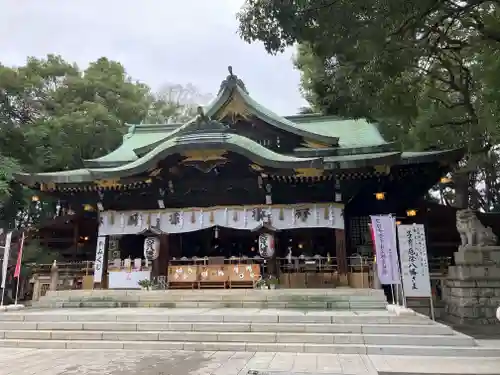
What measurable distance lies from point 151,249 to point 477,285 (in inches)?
408

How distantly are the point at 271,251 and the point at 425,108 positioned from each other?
7.62 meters

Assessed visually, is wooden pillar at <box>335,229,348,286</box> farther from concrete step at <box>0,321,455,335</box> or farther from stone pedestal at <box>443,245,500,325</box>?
concrete step at <box>0,321,455,335</box>

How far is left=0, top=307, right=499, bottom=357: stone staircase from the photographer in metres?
7.59

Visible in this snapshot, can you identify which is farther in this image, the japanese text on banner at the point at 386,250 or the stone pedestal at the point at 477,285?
the stone pedestal at the point at 477,285

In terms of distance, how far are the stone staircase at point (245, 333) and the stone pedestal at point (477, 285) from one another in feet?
11.5

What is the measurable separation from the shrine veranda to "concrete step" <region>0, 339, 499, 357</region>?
5.48m

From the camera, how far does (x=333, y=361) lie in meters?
6.79

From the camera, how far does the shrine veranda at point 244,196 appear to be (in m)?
13.6

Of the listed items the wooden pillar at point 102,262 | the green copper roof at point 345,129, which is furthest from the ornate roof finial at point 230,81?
the wooden pillar at point 102,262

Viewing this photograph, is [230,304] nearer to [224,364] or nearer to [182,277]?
[182,277]

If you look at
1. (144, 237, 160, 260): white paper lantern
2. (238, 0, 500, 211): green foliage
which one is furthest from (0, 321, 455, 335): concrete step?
(238, 0, 500, 211): green foliage

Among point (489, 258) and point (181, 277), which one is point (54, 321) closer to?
point (181, 277)

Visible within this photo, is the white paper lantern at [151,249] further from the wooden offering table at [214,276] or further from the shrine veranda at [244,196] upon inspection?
the wooden offering table at [214,276]

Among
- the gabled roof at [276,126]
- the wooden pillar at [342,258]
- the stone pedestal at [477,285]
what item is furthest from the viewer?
the gabled roof at [276,126]
